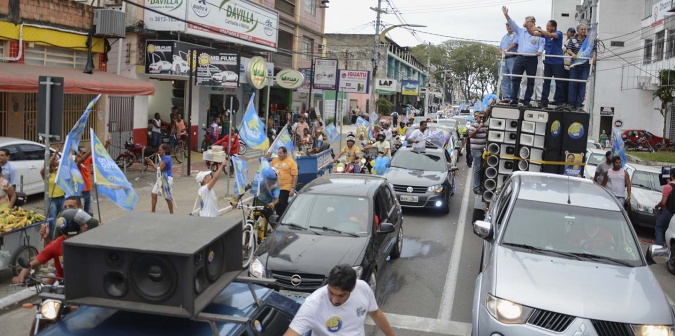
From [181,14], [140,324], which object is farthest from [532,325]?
[181,14]

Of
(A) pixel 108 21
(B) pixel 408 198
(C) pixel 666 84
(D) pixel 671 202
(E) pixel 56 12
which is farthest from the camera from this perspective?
(C) pixel 666 84

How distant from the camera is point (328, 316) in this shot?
14.9 feet

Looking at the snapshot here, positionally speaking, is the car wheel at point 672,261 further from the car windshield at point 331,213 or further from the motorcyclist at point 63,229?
the motorcyclist at point 63,229

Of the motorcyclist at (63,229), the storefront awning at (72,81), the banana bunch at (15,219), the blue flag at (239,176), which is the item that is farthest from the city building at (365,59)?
the motorcyclist at (63,229)

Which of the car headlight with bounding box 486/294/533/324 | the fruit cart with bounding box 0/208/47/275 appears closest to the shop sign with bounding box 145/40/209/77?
the fruit cart with bounding box 0/208/47/275

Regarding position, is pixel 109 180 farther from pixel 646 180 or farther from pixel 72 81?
pixel 646 180

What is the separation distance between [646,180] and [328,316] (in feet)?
43.1

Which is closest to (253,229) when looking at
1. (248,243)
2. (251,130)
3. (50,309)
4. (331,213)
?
(248,243)

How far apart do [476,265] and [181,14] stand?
596 inches

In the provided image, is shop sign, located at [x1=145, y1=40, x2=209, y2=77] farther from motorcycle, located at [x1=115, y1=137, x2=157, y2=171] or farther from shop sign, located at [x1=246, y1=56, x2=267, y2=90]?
shop sign, located at [x1=246, y1=56, x2=267, y2=90]

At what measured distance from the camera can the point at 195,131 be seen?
25859 millimetres

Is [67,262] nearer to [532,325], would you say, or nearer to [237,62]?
[532,325]

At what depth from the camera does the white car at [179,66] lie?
21.4 m

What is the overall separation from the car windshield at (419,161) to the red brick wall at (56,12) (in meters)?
10.4
